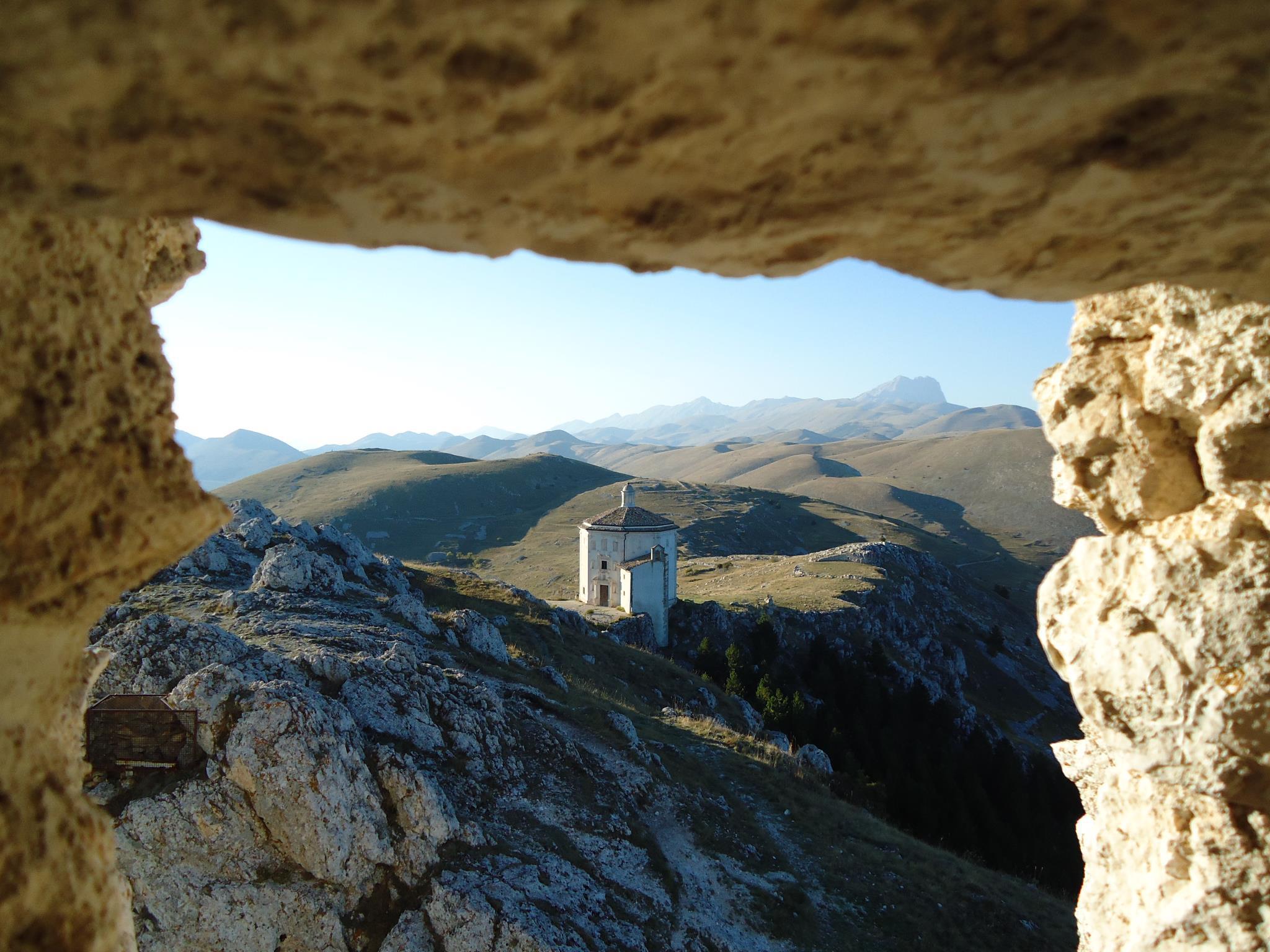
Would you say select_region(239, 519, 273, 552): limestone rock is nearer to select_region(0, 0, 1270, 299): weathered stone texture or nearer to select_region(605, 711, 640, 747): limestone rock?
select_region(605, 711, 640, 747): limestone rock

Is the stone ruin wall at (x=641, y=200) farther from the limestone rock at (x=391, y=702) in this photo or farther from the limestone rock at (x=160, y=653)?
the limestone rock at (x=391, y=702)

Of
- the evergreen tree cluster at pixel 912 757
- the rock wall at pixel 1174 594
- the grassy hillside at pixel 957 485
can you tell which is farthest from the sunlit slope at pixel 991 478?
the rock wall at pixel 1174 594

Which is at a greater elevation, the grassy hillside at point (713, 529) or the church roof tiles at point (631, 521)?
the church roof tiles at point (631, 521)

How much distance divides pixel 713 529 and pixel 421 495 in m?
38.9

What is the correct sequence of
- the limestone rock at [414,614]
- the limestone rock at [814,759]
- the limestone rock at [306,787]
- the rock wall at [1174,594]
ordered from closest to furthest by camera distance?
the rock wall at [1174,594] < the limestone rock at [306,787] < the limestone rock at [414,614] < the limestone rock at [814,759]

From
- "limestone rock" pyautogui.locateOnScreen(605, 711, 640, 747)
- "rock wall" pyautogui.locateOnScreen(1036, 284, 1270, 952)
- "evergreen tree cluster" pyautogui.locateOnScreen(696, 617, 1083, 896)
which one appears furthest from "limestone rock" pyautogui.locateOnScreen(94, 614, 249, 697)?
"evergreen tree cluster" pyautogui.locateOnScreen(696, 617, 1083, 896)

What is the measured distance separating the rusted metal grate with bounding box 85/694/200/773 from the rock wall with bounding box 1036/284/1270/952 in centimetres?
912

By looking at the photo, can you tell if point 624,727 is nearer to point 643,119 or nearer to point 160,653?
point 160,653

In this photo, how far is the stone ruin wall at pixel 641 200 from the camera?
161 centimetres

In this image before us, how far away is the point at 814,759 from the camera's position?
A: 20.4 m

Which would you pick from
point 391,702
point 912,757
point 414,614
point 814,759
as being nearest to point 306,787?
point 391,702

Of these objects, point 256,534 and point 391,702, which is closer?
point 391,702

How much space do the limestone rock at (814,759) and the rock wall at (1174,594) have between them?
15299 mm

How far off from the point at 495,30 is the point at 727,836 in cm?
1377
